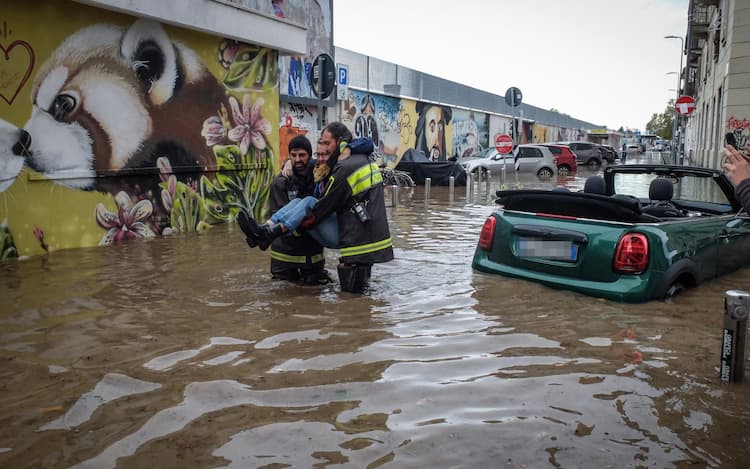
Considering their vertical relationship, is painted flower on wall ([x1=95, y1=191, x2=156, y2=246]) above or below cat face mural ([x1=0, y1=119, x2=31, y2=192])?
below

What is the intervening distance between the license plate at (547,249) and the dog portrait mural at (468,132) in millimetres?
27689

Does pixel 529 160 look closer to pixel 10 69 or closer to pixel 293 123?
Answer: pixel 293 123

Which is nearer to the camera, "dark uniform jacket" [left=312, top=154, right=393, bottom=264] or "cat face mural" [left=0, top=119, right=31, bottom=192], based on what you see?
"dark uniform jacket" [left=312, top=154, right=393, bottom=264]

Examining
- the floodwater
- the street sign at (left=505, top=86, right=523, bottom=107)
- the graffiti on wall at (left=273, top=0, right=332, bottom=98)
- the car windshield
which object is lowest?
the floodwater

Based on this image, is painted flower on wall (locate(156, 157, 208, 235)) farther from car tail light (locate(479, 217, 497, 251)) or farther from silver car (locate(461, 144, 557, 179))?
silver car (locate(461, 144, 557, 179))

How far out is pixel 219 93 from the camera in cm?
1127

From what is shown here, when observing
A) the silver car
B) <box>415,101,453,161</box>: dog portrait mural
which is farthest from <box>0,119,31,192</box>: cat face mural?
<box>415,101,453,161</box>: dog portrait mural

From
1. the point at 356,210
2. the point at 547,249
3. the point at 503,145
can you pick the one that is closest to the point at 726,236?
the point at 547,249

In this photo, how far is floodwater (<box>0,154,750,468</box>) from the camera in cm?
300

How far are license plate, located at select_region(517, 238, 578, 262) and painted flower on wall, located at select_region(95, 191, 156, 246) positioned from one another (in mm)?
5979

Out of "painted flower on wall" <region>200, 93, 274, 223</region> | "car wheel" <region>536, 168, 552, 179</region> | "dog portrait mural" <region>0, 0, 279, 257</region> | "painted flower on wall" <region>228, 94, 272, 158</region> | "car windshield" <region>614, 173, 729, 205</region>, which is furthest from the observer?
"car wheel" <region>536, 168, 552, 179</region>

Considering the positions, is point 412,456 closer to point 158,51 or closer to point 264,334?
point 264,334

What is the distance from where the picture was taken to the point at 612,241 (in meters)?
5.33

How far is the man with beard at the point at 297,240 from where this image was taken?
20.3 ft
